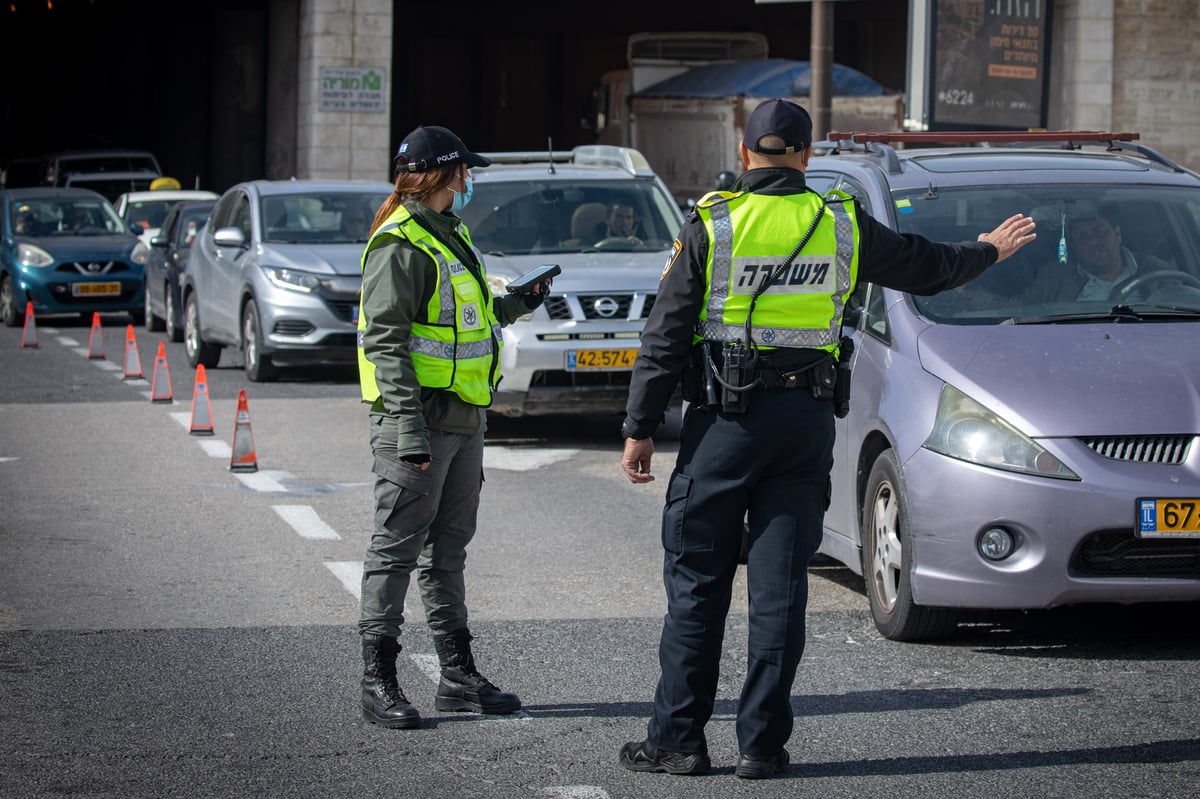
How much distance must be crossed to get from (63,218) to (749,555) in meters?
20.6

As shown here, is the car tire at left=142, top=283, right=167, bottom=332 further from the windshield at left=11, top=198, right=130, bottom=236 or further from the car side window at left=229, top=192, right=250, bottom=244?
the car side window at left=229, top=192, right=250, bottom=244

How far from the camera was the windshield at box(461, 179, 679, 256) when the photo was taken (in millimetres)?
13359

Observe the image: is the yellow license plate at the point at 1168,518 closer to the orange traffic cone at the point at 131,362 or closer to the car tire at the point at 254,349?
the car tire at the point at 254,349

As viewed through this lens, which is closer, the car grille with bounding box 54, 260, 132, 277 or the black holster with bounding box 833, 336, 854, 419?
the black holster with bounding box 833, 336, 854, 419

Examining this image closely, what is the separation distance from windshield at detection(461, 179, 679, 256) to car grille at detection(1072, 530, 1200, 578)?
24.0 feet

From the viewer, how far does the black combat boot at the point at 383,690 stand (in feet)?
18.4

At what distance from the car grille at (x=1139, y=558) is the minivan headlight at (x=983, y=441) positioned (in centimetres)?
29

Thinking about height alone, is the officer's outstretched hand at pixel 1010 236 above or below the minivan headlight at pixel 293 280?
above

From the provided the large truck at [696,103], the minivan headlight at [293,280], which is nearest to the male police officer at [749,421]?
the minivan headlight at [293,280]

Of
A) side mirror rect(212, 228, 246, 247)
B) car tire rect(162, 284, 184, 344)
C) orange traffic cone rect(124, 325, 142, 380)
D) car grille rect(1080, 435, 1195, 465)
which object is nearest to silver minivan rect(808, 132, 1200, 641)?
car grille rect(1080, 435, 1195, 465)

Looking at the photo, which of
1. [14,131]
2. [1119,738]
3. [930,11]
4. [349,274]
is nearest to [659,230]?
[349,274]

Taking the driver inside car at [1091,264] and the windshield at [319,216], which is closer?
the driver inside car at [1091,264]

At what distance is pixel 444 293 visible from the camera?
5676 mm

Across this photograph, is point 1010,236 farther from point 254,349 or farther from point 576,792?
point 254,349
